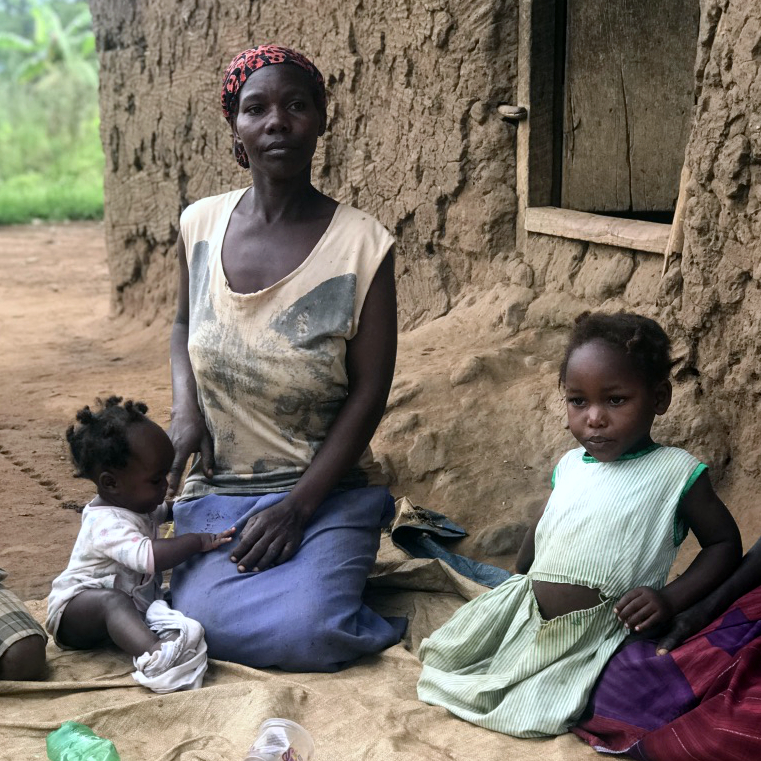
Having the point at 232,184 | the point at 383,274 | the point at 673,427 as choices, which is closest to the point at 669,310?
the point at 673,427

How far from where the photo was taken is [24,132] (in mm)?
19656

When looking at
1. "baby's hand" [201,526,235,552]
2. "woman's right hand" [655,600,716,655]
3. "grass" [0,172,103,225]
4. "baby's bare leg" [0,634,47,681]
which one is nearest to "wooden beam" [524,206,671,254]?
"woman's right hand" [655,600,716,655]

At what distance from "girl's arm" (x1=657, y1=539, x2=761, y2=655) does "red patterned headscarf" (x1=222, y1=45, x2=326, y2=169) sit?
1560mm

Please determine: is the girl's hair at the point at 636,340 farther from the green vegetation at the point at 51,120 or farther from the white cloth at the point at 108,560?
the green vegetation at the point at 51,120

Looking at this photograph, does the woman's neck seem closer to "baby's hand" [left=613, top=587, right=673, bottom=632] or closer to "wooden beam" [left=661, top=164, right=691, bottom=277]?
"wooden beam" [left=661, top=164, right=691, bottom=277]

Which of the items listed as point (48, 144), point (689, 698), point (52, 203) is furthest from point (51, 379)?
→ point (48, 144)

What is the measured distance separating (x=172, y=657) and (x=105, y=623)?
0.75 feet

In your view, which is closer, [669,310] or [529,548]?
[529,548]

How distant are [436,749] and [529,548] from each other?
578mm

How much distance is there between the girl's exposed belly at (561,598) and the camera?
237 cm

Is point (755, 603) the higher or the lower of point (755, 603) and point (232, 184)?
the lower

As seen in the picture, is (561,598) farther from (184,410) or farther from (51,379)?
(51,379)

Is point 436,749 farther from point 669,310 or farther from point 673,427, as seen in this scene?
point 669,310

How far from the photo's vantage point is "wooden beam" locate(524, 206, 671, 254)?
372 centimetres
